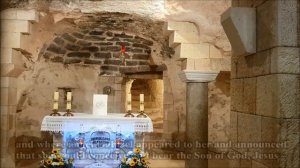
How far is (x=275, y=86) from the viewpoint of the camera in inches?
82.5

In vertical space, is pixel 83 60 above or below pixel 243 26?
above

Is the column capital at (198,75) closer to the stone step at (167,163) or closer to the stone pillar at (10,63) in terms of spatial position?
the stone step at (167,163)

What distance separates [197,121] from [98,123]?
1.56 m

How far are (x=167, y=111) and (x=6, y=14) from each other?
4.57m

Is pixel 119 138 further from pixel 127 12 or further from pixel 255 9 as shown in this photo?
pixel 255 9

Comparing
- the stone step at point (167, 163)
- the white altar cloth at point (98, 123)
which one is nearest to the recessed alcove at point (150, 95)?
the stone step at point (167, 163)

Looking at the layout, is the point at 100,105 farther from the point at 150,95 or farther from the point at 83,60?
the point at 150,95

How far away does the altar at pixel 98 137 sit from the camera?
16.4ft

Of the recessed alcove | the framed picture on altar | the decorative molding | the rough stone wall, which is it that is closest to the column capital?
the rough stone wall

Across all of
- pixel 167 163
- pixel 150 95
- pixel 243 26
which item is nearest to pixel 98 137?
pixel 167 163

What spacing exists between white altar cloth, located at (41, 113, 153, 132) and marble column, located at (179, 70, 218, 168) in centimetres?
65

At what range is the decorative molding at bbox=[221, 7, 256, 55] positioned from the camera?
2375 millimetres

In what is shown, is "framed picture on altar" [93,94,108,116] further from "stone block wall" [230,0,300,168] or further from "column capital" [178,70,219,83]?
"stone block wall" [230,0,300,168]

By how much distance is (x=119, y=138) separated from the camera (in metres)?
5.17
